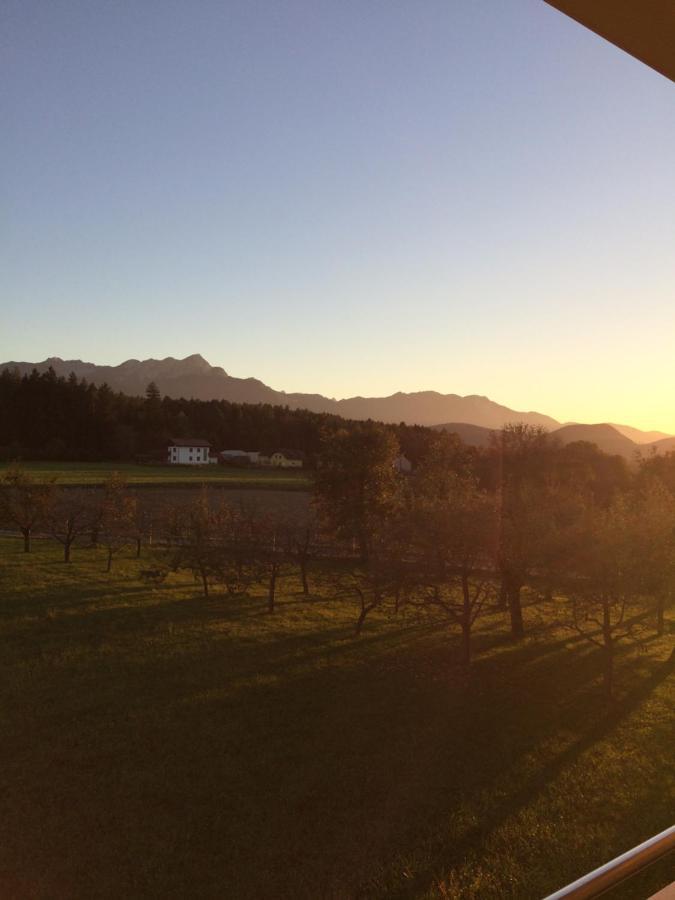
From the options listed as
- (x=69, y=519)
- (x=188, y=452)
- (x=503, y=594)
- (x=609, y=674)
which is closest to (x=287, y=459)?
(x=188, y=452)

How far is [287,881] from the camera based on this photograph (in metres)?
8.97

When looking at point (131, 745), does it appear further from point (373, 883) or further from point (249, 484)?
point (249, 484)

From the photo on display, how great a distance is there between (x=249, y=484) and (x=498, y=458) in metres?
33.0

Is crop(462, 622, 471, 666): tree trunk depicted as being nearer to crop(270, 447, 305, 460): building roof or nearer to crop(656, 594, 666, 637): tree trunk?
crop(656, 594, 666, 637): tree trunk

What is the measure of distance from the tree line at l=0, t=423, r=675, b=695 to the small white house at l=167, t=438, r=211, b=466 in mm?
39638

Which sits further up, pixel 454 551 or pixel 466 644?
pixel 454 551

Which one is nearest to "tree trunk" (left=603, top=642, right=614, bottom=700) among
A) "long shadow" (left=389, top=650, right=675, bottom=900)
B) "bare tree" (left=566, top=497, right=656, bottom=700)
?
"bare tree" (left=566, top=497, right=656, bottom=700)

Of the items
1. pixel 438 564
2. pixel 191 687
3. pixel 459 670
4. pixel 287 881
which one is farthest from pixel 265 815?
pixel 438 564

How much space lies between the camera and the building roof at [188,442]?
80.4 metres

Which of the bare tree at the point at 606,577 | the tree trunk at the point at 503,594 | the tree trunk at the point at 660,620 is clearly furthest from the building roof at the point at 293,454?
the bare tree at the point at 606,577

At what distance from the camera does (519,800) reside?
11.0m

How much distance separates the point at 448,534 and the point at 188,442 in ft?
214

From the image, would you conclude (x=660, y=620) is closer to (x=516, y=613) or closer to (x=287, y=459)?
(x=516, y=613)

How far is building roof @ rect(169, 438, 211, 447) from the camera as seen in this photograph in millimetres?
80375
